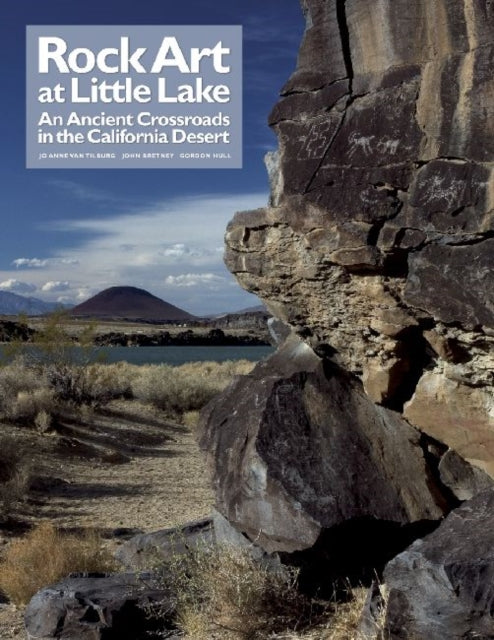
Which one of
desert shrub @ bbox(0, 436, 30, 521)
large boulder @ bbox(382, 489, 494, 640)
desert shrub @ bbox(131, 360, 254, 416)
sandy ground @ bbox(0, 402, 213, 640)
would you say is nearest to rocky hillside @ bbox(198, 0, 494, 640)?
large boulder @ bbox(382, 489, 494, 640)

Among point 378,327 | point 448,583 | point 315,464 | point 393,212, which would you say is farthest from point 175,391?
point 448,583

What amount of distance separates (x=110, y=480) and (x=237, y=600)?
348 inches

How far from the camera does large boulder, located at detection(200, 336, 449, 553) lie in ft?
21.3

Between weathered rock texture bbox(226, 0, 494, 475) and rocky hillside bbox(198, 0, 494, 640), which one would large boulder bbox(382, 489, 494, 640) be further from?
weathered rock texture bbox(226, 0, 494, 475)

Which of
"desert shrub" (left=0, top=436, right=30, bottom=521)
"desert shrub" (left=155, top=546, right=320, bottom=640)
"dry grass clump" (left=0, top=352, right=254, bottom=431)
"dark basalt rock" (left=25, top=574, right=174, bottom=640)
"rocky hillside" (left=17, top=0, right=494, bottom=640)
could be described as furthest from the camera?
"dry grass clump" (left=0, top=352, right=254, bottom=431)

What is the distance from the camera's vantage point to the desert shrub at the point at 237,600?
645 centimetres

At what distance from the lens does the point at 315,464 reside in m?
6.69

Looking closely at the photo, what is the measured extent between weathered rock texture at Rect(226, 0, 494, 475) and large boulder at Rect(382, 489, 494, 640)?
33.5 inches

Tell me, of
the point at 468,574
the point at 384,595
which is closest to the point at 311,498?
the point at 384,595

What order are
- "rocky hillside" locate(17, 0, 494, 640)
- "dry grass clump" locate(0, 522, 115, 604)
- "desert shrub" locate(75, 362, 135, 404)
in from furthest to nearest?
"desert shrub" locate(75, 362, 135, 404) < "dry grass clump" locate(0, 522, 115, 604) < "rocky hillside" locate(17, 0, 494, 640)

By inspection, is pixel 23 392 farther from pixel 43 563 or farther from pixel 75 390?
pixel 43 563

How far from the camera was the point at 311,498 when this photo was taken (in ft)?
21.2

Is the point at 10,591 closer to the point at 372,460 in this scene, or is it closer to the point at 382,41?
the point at 372,460

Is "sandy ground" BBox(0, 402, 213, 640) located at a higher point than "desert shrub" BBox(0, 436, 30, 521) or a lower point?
lower
